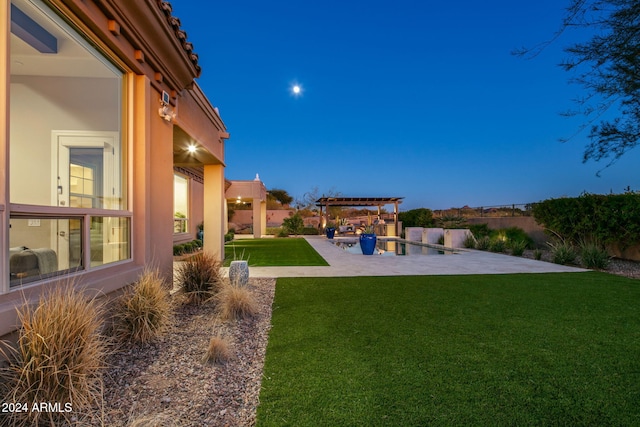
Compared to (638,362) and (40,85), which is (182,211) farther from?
(638,362)

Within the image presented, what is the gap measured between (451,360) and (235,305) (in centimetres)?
249

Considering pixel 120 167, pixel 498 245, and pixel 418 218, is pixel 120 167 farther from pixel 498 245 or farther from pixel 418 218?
pixel 418 218

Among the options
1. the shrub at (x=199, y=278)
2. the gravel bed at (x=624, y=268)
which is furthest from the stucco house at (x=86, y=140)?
the gravel bed at (x=624, y=268)

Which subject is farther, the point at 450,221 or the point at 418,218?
the point at 418,218

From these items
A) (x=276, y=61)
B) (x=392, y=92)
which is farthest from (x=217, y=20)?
(x=392, y=92)

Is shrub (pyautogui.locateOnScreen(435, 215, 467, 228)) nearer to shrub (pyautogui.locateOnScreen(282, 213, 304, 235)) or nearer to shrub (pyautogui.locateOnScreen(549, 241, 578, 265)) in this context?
shrub (pyautogui.locateOnScreen(549, 241, 578, 265))

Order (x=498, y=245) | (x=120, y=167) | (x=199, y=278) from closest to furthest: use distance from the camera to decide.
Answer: (x=120, y=167)
(x=199, y=278)
(x=498, y=245)

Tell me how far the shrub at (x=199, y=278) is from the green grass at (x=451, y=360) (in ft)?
3.19

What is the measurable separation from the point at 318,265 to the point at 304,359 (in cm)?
550

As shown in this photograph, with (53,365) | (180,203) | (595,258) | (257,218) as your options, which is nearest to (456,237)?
(595,258)

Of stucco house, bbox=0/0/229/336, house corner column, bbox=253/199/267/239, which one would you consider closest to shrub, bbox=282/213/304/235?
house corner column, bbox=253/199/267/239

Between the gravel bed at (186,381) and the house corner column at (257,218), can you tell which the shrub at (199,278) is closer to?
the gravel bed at (186,381)

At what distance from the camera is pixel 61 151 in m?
3.80

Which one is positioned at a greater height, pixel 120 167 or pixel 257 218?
pixel 120 167
